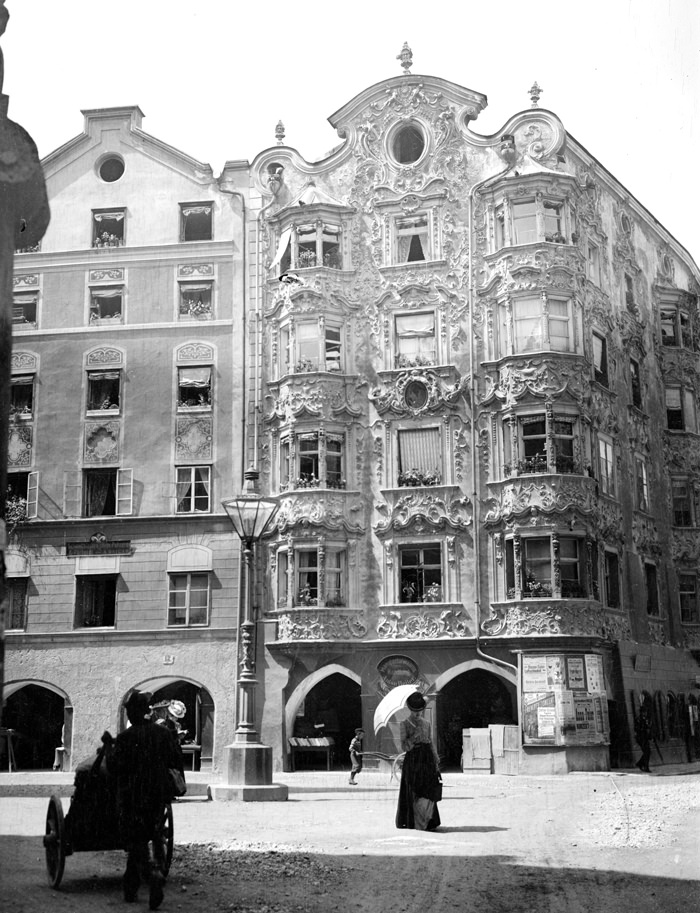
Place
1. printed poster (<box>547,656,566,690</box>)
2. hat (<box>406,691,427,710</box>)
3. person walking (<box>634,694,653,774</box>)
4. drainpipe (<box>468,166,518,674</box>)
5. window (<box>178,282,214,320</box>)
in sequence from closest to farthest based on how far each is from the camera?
hat (<box>406,691,427,710</box>) → window (<box>178,282,214,320</box>) → person walking (<box>634,694,653,774</box>) → printed poster (<box>547,656,566,690</box>) → drainpipe (<box>468,166,518,674</box>)

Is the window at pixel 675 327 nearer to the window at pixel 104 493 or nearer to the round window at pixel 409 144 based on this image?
the round window at pixel 409 144

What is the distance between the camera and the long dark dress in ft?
40.2

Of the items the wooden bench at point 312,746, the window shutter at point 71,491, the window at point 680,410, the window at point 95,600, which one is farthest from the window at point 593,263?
the window shutter at point 71,491

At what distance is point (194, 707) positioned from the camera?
79.3 feet

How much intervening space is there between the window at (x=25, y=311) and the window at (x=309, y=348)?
9.67 metres

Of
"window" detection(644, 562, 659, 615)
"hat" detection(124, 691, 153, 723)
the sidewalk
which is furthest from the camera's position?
"window" detection(644, 562, 659, 615)

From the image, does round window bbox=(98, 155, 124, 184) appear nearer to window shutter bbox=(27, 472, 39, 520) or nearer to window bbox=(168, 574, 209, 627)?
window shutter bbox=(27, 472, 39, 520)

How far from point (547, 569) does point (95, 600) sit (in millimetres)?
12068

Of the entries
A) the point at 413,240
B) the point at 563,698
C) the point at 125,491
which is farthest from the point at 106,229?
the point at 563,698

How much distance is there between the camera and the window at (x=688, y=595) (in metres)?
25.1

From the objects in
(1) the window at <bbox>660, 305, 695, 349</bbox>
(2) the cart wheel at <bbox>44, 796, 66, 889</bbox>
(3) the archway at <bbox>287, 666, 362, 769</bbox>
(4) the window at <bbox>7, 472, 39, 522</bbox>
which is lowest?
(2) the cart wheel at <bbox>44, 796, 66, 889</bbox>

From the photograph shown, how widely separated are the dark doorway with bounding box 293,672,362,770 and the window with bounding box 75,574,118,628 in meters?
9.12

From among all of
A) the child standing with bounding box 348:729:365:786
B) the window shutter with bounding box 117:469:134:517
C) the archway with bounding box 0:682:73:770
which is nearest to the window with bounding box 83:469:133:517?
the window shutter with bounding box 117:469:134:517

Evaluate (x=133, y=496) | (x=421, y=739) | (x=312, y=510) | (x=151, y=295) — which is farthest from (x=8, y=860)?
(x=312, y=510)
